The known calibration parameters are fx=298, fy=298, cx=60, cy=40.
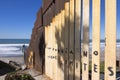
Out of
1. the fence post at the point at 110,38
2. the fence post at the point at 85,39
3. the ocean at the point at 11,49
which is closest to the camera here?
the fence post at the point at 110,38

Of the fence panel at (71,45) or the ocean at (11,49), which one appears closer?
the fence panel at (71,45)

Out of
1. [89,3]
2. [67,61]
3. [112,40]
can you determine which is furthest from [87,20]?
[67,61]

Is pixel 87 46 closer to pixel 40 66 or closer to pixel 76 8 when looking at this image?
pixel 76 8

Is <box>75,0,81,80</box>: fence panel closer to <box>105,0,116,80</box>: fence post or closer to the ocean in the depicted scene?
<box>105,0,116,80</box>: fence post

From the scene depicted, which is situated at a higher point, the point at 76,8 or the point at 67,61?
the point at 76,8

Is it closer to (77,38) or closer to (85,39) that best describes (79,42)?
(77,38)

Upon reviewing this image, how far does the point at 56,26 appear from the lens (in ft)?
25.8

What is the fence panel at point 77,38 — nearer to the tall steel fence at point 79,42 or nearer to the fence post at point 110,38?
the tall steel fence at point 79,42

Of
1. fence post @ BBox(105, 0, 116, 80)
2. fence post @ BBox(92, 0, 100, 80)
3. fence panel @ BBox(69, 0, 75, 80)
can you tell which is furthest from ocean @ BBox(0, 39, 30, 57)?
fence post @ BBox(105, 0, 116, 80)

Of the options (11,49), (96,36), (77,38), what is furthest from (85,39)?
(11,49)

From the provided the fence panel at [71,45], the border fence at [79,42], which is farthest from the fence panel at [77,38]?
the fence panel at [71,45]

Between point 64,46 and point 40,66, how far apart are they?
454 centimetres

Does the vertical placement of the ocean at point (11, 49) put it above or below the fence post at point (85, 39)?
below

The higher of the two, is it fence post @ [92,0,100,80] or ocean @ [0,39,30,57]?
fence post @ [92,0,100,80]
